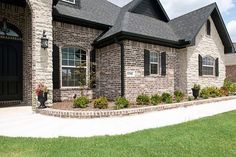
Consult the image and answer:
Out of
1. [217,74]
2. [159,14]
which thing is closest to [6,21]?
[159,14]

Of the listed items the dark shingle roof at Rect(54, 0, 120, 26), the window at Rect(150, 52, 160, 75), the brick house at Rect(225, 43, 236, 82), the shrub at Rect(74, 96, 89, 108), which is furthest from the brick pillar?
the brick house at Rect(225, 43, 236, 82)

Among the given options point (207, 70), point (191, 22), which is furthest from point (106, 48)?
point (207, 70)

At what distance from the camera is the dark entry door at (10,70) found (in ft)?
36.3

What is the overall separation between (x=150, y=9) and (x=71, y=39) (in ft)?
20.2

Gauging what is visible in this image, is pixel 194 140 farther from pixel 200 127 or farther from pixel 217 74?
pixel 217 74

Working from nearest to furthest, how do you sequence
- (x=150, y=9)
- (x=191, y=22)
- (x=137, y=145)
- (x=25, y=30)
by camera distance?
(x=137, y=145) → (x=25, y=30) → (x=150, y=9) → (x=191, y=22)

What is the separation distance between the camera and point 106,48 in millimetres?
13867

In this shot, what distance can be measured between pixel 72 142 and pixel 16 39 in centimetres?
720

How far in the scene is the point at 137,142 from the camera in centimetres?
616

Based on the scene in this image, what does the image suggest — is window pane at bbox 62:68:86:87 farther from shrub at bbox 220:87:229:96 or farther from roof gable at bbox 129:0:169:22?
shrub at bbox 220:87:229:96

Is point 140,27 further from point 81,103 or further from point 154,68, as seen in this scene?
point 81,103

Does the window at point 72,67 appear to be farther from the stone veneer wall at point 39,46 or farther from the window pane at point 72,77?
the stone veneer wall at point 39,46

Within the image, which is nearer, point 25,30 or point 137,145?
point 137,145

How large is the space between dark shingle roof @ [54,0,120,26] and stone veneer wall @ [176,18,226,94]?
5.06m
